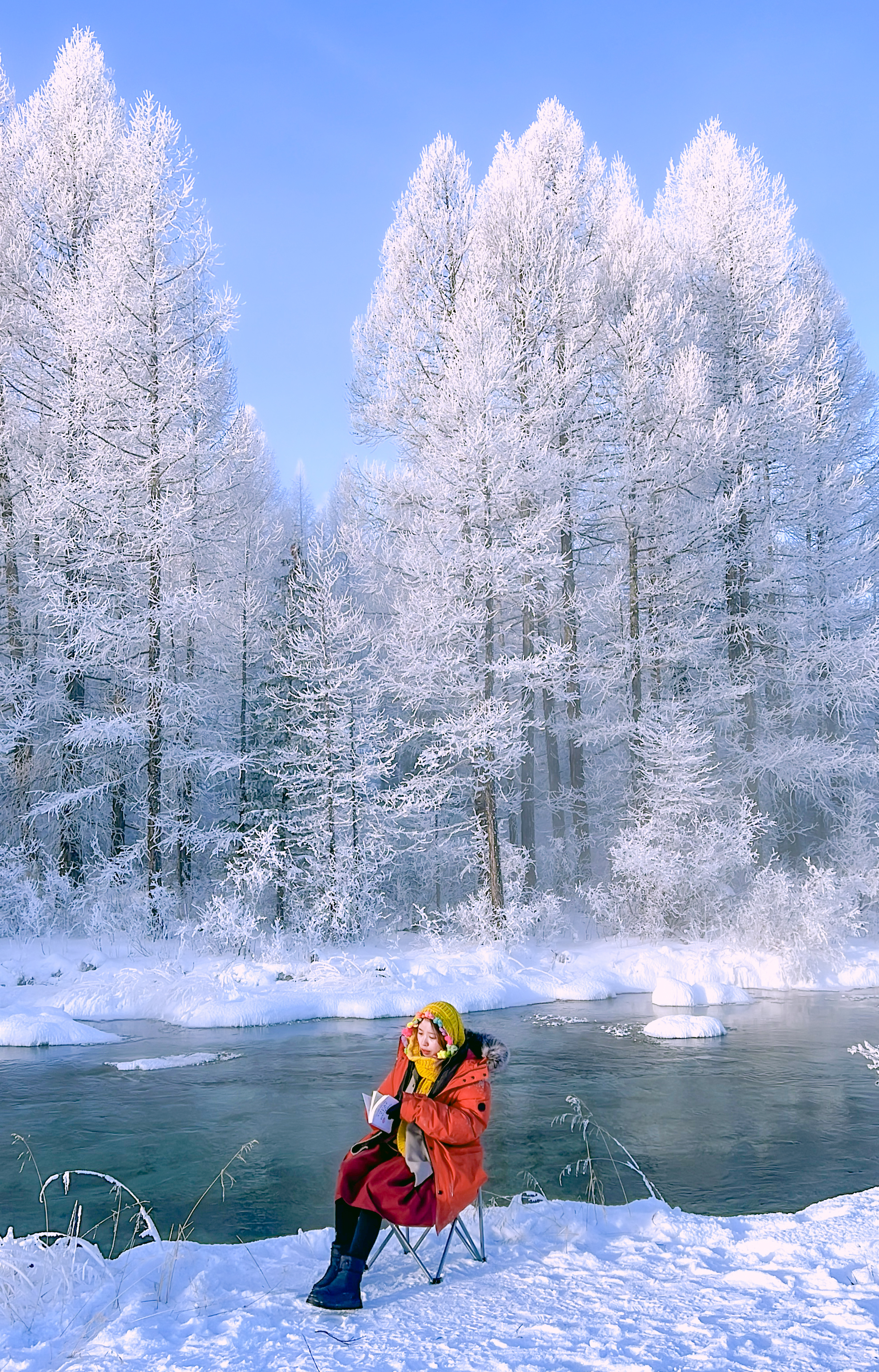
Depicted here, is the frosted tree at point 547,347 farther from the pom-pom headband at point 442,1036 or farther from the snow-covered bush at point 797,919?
the pom-pom headband at point 442,1036

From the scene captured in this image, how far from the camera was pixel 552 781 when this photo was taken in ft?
71.1

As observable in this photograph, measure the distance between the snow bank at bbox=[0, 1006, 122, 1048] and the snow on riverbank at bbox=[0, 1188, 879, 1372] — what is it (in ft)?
26.3

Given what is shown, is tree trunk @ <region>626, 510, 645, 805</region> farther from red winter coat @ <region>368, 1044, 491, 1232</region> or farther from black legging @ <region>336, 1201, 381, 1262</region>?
black legging @ <region>336, 1201, 381, 1262</region>

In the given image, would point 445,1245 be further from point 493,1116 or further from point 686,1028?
point 686,1028

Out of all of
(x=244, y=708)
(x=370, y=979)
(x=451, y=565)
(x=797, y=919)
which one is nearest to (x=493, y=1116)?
(x=370, y=979)

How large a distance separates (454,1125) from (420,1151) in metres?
0.19

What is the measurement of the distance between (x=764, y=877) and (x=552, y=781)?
528cm

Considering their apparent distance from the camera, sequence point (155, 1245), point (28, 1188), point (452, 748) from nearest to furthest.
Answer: point (155, 1245) → point (28, 1188) → point (452, 748)

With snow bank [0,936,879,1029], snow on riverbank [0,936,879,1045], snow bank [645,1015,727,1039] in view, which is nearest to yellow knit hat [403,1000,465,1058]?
snow bank [645,1015,727,1039]

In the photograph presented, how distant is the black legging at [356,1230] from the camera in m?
4.07

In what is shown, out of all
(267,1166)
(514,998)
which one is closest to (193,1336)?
(267,1166)

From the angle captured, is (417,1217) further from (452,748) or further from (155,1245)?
(452,748)

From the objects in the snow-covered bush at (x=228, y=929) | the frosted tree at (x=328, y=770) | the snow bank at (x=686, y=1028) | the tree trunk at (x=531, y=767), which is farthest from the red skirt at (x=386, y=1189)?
the frosted tree at (x=328, y=770)

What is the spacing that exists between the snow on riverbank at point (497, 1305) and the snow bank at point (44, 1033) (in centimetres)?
802
